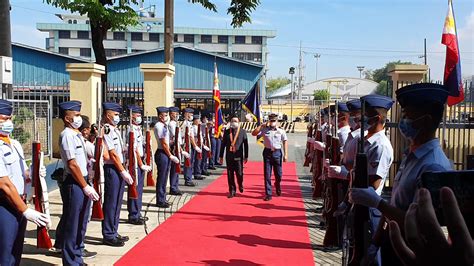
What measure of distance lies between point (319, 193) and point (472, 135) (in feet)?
18.5

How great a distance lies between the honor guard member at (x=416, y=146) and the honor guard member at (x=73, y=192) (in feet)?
11.1

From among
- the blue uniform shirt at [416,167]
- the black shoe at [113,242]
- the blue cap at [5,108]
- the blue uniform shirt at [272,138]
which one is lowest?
the black shoe at [113,242]

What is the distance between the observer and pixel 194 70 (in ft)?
123

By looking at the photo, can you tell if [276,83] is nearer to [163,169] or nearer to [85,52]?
[85,52]

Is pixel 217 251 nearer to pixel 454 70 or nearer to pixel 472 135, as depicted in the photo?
pixel 454 70

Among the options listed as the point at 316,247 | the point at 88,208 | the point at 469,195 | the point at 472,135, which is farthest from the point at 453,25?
the point at 469,195

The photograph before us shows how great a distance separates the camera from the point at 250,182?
1280 centimetres

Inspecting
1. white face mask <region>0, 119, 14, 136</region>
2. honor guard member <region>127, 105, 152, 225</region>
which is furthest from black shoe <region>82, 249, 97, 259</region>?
white face mask <region>0, 119, 14, 136</region>

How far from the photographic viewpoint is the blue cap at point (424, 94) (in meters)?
2.54

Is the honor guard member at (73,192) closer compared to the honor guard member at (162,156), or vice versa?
the honor guard member at (73,192)

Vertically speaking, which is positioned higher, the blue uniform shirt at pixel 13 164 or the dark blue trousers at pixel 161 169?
the blue uniform shirt at pixel 13 164

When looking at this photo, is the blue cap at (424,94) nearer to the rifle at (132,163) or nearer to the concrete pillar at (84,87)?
the rifle at (132,163)

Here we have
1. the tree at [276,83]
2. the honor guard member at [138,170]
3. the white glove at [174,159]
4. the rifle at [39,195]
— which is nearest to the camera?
the rifle at [39,195]

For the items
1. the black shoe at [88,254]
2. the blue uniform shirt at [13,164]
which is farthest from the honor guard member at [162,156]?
the blue uniform shirt at [13,164]
